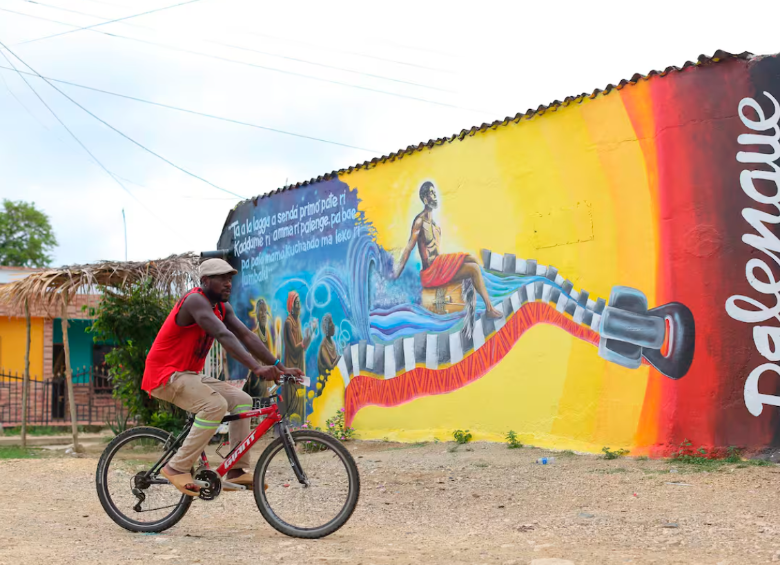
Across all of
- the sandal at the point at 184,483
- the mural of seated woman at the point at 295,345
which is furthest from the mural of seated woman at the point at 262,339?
the sandal at the point at 184,483

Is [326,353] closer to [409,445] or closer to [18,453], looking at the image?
[409,445]

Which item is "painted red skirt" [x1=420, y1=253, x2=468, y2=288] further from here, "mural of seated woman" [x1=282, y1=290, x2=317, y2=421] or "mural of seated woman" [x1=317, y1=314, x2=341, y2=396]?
"mural of seated woman" [x1=282, y1=290, x2=317, y2=421]

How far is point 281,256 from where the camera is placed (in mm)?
13078

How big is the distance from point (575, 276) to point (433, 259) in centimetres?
217

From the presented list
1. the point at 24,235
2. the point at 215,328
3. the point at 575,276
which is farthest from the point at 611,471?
the point at 24,235

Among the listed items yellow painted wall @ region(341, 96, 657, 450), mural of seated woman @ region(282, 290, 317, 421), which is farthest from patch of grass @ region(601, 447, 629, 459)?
mural of seated woman @ region(282, 290, 317, 421)

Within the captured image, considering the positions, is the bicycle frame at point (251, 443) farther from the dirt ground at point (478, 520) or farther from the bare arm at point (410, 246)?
the bare arm at point (410, 246)

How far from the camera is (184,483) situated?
17.6 feet

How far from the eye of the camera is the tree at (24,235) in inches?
1451

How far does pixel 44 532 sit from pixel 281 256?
25.5 feet

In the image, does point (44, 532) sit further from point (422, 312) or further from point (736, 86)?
point (736, 86)

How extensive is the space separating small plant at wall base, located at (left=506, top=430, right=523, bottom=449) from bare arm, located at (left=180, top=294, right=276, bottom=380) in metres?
4.56

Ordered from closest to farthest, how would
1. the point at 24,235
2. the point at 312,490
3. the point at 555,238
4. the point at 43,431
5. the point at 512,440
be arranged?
the point at 312,490 < the point at 555,238 < the point at 512,440 < the point at 43,431 < the point at 24,235

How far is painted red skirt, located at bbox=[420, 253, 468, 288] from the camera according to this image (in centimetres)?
1007
